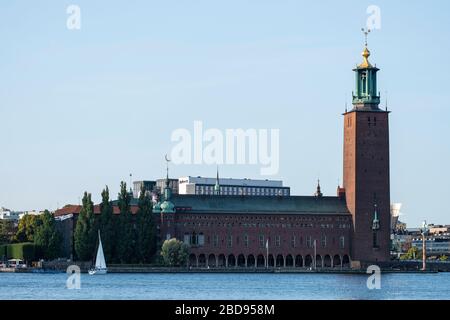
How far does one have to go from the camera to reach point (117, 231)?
76.2 meters

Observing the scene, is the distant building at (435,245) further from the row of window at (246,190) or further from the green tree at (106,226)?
the green tree at (106,226)

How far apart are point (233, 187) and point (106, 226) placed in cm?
6742

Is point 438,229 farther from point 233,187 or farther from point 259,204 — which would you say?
point 259,204

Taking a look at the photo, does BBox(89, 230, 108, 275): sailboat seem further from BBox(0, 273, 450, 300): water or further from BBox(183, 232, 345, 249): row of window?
BBox(183, 232, 345, 249): row of window

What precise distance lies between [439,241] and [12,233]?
65.9 meters

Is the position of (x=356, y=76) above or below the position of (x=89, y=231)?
above

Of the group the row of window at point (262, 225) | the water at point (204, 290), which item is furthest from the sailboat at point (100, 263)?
the row of window at point (262, 225)

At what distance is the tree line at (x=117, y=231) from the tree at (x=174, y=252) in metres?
1.42

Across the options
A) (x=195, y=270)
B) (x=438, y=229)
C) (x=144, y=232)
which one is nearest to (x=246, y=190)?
(x=438, y=229)

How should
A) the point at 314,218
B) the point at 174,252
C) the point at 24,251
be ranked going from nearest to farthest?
the point at 174,252, the point at 24,251, the point at 314,218
